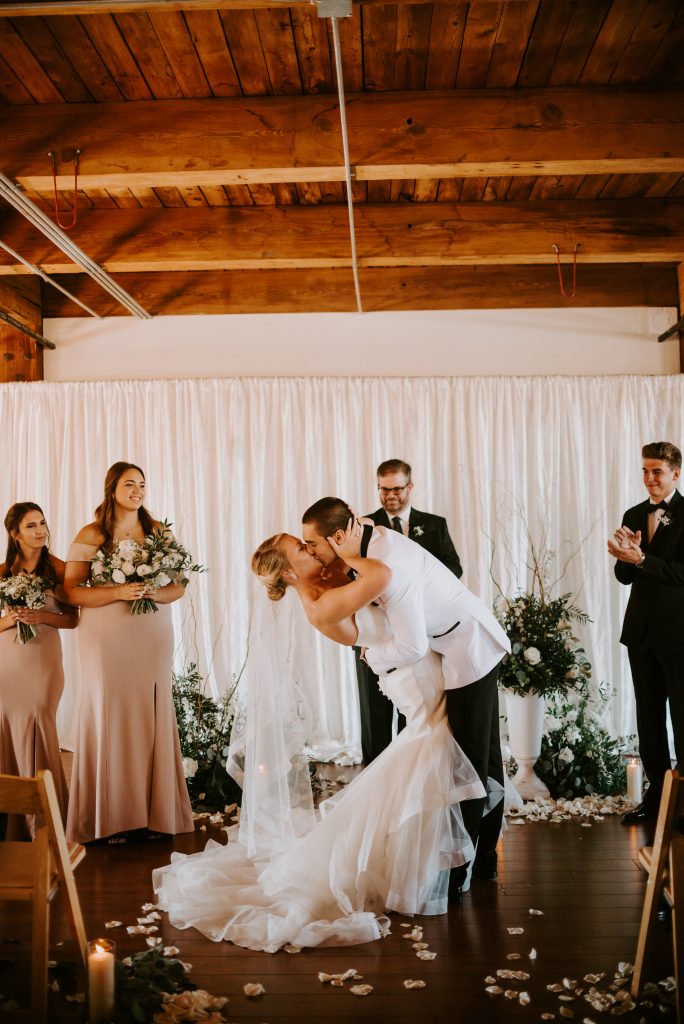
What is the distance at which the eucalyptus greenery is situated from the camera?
281cm

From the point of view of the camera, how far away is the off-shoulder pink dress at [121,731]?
468cm

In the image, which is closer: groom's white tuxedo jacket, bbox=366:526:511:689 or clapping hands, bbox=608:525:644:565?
groom's white tuxedo jacket, bbox=366:526:511:689

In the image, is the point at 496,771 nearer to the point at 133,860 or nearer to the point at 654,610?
the point at 654,610

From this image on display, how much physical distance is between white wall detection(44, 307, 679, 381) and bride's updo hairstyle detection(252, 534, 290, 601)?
136 inches

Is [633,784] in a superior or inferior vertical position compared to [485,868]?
superior

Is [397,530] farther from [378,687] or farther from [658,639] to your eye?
[658,639]

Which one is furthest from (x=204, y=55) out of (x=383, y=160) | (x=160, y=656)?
(x=160, y=656)

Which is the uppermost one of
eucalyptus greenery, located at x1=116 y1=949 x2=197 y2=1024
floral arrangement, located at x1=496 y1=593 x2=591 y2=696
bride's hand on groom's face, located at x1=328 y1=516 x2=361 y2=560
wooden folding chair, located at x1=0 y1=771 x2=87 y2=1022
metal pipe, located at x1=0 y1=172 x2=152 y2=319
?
metal pipe, located at x1=0 y1=172 x2=152 y2=319

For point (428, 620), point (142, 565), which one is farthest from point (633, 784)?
point (142, 565)

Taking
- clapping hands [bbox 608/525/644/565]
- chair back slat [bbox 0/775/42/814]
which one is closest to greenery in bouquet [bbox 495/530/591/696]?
clapping hands [bbox 608/525/644/565]

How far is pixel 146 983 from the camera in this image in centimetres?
295

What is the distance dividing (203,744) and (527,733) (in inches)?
80.5

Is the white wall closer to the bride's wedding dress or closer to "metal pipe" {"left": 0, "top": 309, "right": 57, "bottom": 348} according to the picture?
"metal pipe" {"left": 0, "top": 309, "right": 57, "bottom": 348}

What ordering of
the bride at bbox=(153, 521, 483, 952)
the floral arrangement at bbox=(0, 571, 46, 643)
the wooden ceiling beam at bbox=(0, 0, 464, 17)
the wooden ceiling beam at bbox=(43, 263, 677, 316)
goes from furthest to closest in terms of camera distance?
the wooden ceiling beam at bbox=(43, 263, 677, 316)
the floral arrangement at bbox=(0, 571, 46, 643)
the bride at bbox=(153, 521, 483, 952)
the wooden ceiling beam at bbox=(0, 0, 464, 17)
